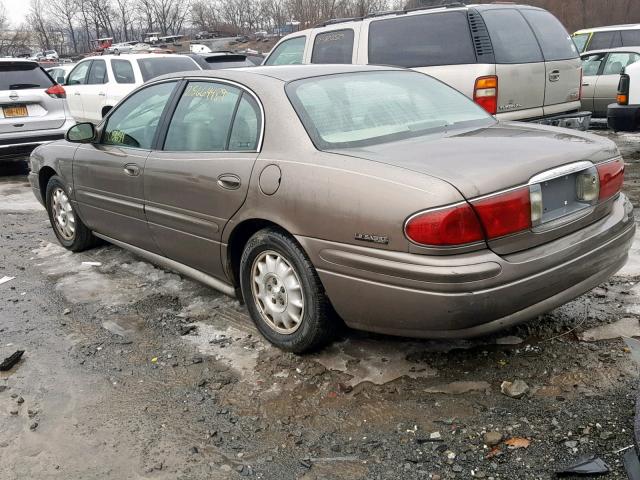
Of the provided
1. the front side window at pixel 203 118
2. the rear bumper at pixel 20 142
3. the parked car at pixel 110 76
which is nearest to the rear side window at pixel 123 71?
the parked car at pixel 110 76

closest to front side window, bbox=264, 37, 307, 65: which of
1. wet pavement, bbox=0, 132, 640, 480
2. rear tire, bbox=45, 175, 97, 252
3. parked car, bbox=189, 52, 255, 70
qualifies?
parked car, bbox=189, 52, 255, 70

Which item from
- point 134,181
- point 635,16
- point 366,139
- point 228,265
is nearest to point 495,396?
point 366,139

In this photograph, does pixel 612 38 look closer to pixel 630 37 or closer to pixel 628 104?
pixel 630 37

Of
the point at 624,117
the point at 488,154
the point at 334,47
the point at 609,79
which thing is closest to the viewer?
the point at 488,154

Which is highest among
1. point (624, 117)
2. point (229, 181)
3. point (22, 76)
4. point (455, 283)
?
point (22, 76)

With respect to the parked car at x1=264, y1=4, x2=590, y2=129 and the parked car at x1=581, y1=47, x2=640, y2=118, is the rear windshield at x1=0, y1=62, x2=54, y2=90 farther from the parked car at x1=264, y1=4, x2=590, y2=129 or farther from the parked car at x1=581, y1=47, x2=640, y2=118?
the parked car at x1=581, y1=47, x2=640, y2=118

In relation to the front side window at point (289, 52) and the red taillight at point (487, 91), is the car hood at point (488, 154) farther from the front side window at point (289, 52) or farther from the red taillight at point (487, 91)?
the front side window at point (289, 52)

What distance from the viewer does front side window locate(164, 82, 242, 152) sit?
12.3 ft

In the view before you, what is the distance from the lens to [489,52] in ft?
21.1

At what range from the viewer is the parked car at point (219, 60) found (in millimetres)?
11625

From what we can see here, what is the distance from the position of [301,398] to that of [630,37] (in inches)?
520

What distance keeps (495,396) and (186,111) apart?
2609 millimetres

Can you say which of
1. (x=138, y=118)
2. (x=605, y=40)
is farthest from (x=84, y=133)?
(x=605, y=40)

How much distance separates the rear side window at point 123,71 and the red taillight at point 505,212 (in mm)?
9581
